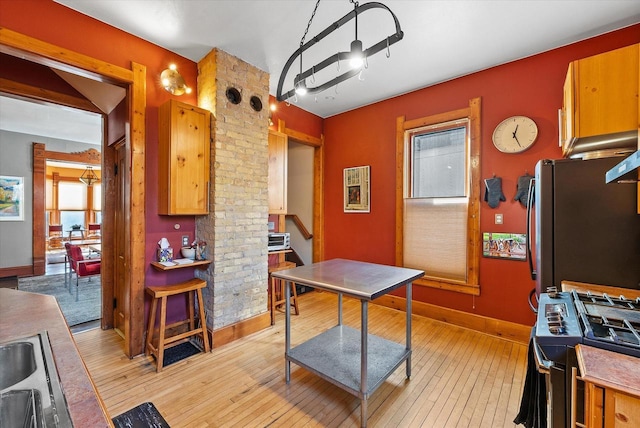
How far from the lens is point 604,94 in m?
1.75

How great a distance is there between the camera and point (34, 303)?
1.47 metres

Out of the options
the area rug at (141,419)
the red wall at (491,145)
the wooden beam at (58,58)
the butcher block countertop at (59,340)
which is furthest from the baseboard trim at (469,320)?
the wooden beam at (58,58)

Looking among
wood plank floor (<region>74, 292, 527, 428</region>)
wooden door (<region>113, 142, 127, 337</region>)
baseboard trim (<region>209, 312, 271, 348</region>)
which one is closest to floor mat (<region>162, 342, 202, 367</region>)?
wood plank floor (<region>74, 292, 527, 428</region>)

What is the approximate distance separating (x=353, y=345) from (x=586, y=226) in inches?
75.4

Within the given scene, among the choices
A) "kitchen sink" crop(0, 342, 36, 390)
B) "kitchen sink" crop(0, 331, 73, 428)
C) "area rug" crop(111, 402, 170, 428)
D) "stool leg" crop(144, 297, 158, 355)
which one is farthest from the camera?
"stool leg" crop(144, 297, 158, 355)

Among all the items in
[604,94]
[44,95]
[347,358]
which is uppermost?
[44,95]

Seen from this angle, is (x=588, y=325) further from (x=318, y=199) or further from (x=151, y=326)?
(x=318, y=199)

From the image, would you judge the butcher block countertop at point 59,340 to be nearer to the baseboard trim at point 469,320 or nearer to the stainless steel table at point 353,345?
the stainless steel table at point 353,345

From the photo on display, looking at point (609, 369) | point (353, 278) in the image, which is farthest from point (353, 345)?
point (609, 369)

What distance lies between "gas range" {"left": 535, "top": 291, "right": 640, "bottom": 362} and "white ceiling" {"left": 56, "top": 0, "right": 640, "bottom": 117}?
2315 millimetres

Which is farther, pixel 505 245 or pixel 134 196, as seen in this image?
pixel 505 245

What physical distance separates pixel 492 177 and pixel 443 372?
216 centimetres

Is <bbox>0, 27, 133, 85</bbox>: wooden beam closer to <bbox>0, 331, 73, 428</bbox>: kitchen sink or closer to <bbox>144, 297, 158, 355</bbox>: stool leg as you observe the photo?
<bbox>144, 297, 158, 355</bbox>: stool leg

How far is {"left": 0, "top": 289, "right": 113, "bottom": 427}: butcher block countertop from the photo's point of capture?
2.26ft
